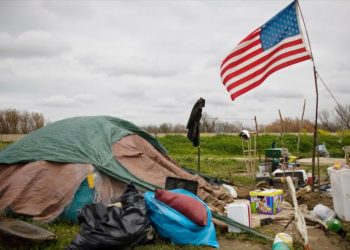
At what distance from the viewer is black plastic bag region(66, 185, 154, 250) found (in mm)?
4406

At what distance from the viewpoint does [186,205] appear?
499 cm

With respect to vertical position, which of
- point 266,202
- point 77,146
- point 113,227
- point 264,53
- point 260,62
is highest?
point 264,53

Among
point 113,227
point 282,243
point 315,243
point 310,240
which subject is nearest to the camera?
point 282,243

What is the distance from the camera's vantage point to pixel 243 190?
335 inches

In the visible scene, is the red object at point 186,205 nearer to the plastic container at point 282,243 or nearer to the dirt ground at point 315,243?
the dirt ground at point 315,243

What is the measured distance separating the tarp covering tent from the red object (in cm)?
127

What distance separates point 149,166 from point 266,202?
2412mm

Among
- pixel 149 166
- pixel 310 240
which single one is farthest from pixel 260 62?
pixel 310 240

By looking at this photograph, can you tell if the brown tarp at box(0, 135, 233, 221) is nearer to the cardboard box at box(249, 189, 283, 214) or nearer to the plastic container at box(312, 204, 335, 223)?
the cardboard box at box(249, 189, 283, 214)

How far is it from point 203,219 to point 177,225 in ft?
1.20

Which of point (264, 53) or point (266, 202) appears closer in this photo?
point (266, 202)

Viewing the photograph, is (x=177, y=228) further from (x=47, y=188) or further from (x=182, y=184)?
(x=47, y=188)

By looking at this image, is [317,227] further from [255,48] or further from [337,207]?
[255,48]

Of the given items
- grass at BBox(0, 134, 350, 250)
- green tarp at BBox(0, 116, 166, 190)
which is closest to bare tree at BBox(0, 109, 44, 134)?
grass at BBox(0, 134, 350, 250)
